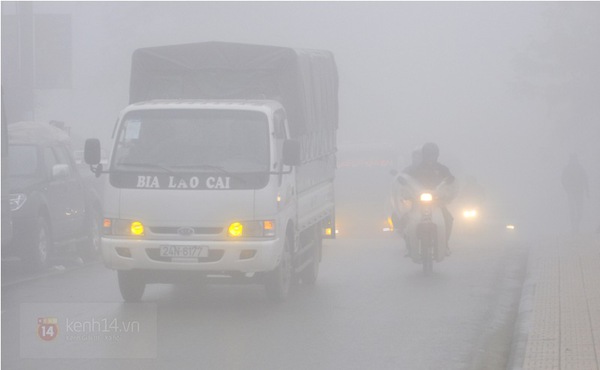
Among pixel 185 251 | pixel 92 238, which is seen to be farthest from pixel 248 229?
pixel 92 238

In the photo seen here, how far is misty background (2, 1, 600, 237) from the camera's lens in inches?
2296

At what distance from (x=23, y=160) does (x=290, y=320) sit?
7.24 metres

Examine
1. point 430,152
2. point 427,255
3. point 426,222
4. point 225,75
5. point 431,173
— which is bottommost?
point 427,255

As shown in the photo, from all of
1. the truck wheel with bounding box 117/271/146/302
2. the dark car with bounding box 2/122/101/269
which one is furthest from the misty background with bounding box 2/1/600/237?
the truck wheel with bounding box 117/271/146/302

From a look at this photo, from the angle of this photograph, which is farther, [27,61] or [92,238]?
[27,61]

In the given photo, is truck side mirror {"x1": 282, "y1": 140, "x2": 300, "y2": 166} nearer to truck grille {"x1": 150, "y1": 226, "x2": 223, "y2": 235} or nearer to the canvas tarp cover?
truck grille {"x1": 150, "y1": 226, "x2": 223, "y2": 235}

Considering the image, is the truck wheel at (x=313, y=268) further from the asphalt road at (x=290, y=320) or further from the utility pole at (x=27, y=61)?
the utility pole at (x=27, y=61)

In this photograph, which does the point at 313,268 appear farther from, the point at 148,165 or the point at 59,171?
the point at 59,171

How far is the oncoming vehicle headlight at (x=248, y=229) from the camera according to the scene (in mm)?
12391

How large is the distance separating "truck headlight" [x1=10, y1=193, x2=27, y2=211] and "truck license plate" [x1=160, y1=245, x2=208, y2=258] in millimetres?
4987

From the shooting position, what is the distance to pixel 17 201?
54.8ft

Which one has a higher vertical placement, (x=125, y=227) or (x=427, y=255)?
(x=125, y=227)

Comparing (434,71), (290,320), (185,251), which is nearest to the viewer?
(290,320)

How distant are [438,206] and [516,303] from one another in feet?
10.8
